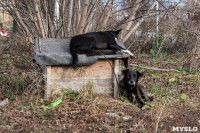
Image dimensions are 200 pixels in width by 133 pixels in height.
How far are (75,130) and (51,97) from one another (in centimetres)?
146

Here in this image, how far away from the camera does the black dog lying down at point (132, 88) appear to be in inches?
190

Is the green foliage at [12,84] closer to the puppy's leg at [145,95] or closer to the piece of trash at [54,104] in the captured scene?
the piece of trash at [54,104]

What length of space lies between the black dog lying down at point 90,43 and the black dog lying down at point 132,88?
0.61m

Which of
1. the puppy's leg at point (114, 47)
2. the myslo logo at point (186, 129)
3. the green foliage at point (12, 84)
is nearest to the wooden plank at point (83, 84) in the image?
the puppy's leg at point (114, 47)

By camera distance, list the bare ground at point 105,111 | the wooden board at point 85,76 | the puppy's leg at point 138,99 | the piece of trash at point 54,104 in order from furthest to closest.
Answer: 1. the puppy's leg at point 138,99
2. the wooden board at point 85,76
3. the piece of trash at point 54,104
4. the bare ground at point 105,111

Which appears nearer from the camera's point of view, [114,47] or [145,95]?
[114,47]

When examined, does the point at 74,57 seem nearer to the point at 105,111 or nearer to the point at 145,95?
the point at 105,111

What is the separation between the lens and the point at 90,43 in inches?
182

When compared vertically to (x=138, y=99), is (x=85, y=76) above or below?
above

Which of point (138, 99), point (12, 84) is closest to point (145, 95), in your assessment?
point (138, 99)

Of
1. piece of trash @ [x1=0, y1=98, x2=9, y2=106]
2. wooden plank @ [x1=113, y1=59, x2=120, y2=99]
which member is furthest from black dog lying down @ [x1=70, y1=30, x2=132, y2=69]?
piece of trash @ [x1=0, y1=98, x2=9, y2=106]

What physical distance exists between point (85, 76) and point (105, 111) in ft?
3.18

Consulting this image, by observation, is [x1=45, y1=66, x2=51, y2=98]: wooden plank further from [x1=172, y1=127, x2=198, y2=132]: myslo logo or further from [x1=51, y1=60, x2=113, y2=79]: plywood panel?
[x1=172, y1=127, x2=198, y2=132]: myslo logo

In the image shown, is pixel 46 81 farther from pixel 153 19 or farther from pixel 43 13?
pixel 153 19
